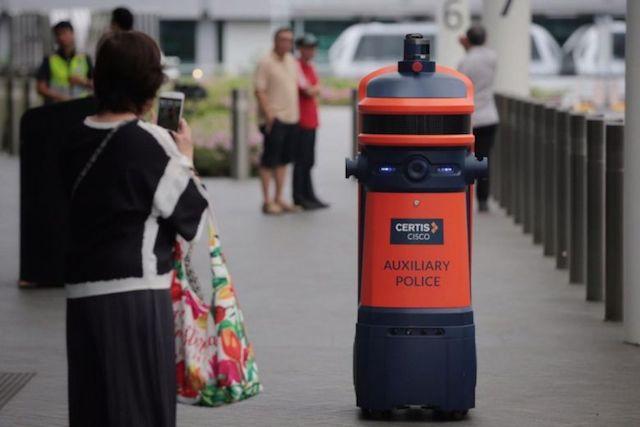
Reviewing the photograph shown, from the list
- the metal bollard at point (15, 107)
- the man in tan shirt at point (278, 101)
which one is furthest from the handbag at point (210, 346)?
the metal bollard at point (15, 107)

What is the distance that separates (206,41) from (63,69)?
45706mm

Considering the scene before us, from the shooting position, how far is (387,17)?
58.7m

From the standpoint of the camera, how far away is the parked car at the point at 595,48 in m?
53.1

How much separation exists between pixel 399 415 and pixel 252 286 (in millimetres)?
4473

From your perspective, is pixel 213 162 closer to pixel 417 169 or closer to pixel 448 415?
pixel 448 415

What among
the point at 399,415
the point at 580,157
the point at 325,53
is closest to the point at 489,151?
the point at 580,157

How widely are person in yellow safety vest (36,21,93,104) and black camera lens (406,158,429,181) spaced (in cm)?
893

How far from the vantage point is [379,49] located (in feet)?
183

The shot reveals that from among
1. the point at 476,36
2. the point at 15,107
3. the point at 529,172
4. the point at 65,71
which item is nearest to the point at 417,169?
the point at 529,172

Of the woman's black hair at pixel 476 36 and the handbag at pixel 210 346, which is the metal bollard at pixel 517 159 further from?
the handbag at pixel 210 346

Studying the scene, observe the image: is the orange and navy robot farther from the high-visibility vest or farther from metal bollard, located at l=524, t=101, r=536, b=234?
the high-visibility vest

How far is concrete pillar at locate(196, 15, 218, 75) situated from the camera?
61375 millimetres

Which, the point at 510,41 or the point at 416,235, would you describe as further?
the point at 510,41

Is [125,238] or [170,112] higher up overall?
[170,112]
